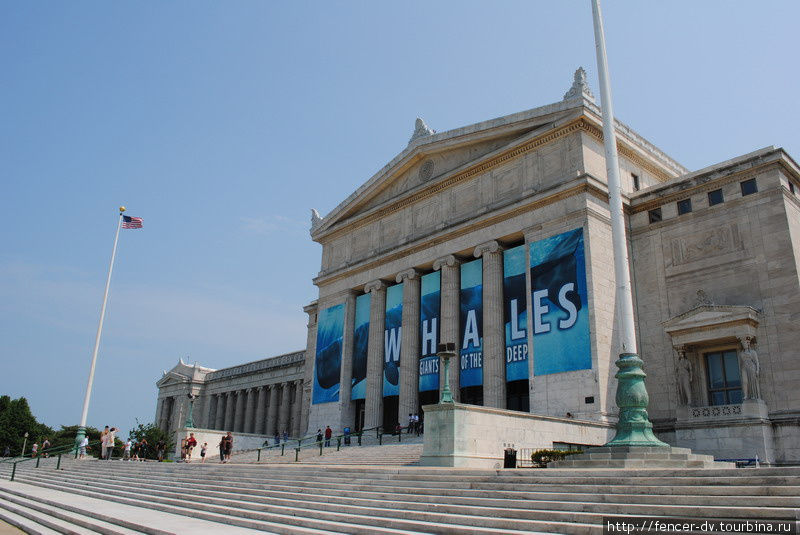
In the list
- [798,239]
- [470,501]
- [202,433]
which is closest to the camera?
[470,501]

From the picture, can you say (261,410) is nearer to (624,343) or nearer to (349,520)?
(624,343)

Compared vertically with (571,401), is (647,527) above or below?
below

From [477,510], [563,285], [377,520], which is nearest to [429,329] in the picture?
[563,285]

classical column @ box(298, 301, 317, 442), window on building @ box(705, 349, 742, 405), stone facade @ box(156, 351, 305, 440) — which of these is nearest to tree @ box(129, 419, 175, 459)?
A: stone facade @ box(156, 351, 305, 440)

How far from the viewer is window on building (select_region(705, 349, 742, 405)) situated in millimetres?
27125

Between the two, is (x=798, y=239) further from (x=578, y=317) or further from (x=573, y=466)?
(x=573, y=466)

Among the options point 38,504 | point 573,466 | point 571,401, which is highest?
point 571,401

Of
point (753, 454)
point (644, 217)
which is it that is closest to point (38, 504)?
point (753, 454)

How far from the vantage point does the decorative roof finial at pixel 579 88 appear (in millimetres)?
32812

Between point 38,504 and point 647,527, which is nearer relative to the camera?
point 647,527

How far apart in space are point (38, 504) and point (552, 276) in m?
23.4

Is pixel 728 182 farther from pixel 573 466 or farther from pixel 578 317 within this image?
pixel 573 466

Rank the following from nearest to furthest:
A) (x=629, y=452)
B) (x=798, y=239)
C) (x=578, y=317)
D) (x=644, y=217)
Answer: (x=629, y=452)
(x=798, y=239)
(x=578, y=317)
(x=644, y=217)

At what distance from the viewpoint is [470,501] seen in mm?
12562
